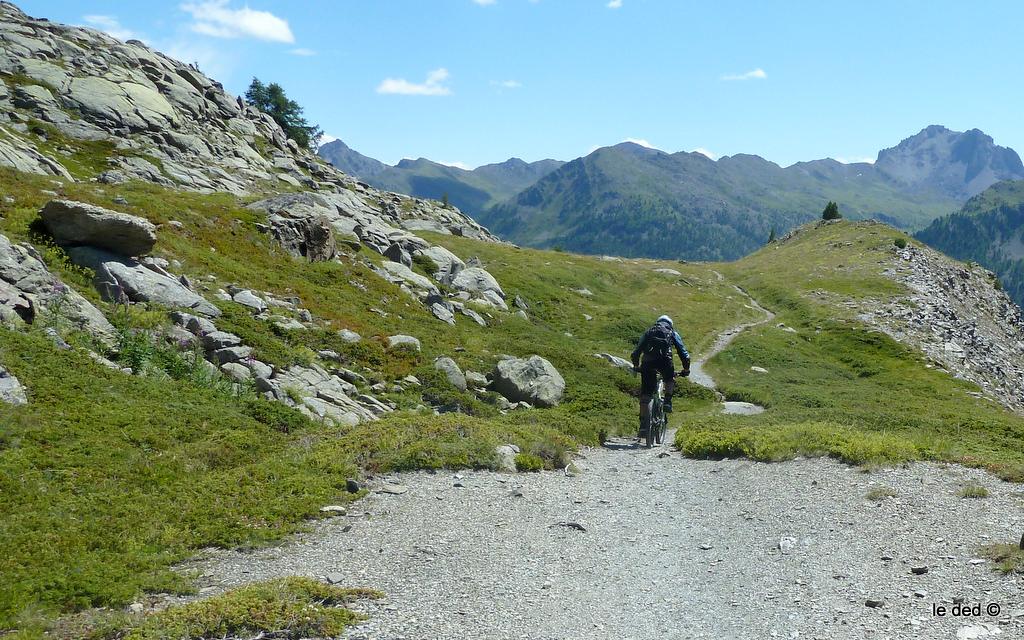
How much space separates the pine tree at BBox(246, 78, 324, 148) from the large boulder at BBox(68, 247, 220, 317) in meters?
97.2

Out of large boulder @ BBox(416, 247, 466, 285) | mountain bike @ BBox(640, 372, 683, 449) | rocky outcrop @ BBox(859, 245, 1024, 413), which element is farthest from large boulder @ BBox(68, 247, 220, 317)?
Answer: rocky outcrop @ BBox(859, 245, 1024, 413)

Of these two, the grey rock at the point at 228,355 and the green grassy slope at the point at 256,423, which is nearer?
the green grassy slope at the point at 256,423

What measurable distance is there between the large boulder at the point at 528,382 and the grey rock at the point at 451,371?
1.56m

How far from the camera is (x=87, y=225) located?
23.2 metres

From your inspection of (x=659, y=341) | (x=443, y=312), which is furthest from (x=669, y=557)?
(x=443, y=312)

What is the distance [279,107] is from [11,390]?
113m

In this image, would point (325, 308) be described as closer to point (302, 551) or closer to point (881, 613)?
point (302, 551)

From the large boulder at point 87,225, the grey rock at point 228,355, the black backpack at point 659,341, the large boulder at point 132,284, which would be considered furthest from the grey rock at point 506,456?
the large boulder at point 87,225

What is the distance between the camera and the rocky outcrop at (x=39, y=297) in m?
18.0

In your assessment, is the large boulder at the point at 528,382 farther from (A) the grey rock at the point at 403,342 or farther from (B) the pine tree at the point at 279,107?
(B) the pine tree at the point at 279,107

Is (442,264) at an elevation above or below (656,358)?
above

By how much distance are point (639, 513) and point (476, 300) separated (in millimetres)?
32624

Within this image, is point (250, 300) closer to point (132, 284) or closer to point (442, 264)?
point (132, 284)

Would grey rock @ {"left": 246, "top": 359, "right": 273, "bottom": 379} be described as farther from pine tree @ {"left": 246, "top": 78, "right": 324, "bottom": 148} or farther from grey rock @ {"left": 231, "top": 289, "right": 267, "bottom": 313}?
pine tree @ {"left": 246, "top": 78, "right": 324, "bottom": 148}
